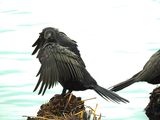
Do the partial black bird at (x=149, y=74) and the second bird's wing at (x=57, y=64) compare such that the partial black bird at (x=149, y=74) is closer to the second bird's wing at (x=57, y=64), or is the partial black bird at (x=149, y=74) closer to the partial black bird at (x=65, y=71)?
the partial black bird at (x=65, y=71)

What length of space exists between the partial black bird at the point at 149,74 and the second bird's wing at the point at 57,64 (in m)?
1.26

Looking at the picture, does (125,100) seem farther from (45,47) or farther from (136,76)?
(45,47)

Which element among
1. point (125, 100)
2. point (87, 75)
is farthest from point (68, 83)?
point (125, 100)

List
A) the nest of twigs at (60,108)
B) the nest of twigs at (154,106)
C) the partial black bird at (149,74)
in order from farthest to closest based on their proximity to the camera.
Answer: the partial black bird at (149,74), the nest of twigs at (154,106), the nest of twigs at (60,108)

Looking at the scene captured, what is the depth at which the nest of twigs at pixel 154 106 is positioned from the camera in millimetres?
9445

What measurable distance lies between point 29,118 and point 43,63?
56.3 inches

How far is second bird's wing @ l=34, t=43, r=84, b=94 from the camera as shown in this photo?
958 centimetres

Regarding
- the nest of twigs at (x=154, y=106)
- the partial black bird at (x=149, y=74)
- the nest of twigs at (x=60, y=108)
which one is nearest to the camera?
the nest of twigs at (x=60, y=108)

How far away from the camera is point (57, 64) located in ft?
32.5

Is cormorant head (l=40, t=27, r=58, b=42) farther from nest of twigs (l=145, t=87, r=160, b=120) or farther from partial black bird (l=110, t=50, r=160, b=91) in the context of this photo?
nest of twigs (l=145, t=87, r=160, b=120)

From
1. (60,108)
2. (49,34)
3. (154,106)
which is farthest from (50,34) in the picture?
(154,106)

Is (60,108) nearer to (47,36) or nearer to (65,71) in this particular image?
(65,71)

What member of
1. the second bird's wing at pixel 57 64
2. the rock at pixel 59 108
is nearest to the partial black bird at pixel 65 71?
the second bird's wing at pixel 57 64

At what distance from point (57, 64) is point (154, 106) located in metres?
2.19
